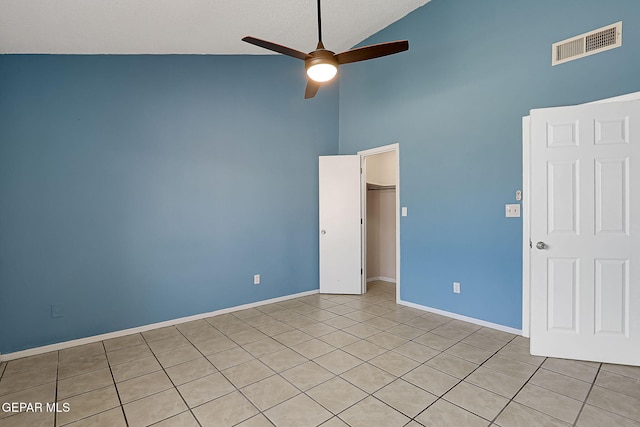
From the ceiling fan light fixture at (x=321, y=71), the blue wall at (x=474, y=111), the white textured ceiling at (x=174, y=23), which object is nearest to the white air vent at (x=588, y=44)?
the blue wall at (x=474, y=111)

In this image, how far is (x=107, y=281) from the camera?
3.15 metres

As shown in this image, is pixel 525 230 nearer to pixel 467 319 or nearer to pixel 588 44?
pixel 467 319

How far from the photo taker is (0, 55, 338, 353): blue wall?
9.25 feet

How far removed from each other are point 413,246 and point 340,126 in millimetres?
2258

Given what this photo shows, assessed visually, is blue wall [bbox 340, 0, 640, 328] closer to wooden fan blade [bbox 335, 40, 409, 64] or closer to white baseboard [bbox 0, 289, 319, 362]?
wooden fan blade [bbox 335, 40, 409, 64]

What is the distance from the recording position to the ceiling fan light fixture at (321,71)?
233 cm

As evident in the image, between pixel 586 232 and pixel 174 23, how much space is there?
405cm

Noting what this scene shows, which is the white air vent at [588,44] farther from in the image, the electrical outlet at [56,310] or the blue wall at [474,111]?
the electrical outlet at [56,310]

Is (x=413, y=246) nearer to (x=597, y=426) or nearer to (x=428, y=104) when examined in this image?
(x=428, y=104)

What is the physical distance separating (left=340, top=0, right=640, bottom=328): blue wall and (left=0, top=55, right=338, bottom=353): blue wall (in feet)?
4.93

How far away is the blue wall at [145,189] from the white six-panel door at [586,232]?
2887 millimetres

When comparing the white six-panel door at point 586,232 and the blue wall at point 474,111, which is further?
the blue wall at point 474,111

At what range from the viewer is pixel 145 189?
3.35 metres

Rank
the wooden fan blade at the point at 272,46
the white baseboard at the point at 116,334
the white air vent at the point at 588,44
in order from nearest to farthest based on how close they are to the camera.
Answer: the wooden fan blade at the point at 272,46 → the white air vent at the point at 588,44 → the white baseboard at the point at 116,334
